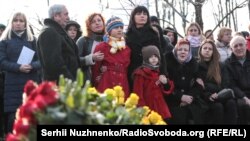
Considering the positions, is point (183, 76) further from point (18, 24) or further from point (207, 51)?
point (18, 24)

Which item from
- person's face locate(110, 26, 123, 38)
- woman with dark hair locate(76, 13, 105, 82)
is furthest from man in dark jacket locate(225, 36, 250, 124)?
woman with dark hair locate(76, 13, 105, 82)

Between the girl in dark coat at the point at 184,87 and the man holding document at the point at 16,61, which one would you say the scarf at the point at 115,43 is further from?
the girl in dark coat at the point at 184,87

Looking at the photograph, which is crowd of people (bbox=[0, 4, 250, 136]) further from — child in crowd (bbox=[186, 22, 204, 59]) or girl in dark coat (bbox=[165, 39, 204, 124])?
child in crowd (bbox=[186, 22, 204, 59])

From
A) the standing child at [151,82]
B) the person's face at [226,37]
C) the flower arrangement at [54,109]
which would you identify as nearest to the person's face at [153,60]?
the standing child at [151,82]

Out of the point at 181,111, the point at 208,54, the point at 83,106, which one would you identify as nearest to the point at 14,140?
the point at 83,106

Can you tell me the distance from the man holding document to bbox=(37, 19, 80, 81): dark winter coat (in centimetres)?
114

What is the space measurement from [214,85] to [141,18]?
1.70m

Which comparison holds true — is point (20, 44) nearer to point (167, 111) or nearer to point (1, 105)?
point (1, 105)

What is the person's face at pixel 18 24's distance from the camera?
6367 millimetres

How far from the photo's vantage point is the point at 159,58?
6430mm

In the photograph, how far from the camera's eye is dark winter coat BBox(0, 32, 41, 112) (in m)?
6.25

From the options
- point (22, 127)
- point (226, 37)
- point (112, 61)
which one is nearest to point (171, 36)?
point (226, 37)

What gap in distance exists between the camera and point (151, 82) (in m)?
6.43

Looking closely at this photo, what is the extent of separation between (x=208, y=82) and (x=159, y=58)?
127 centimetres
